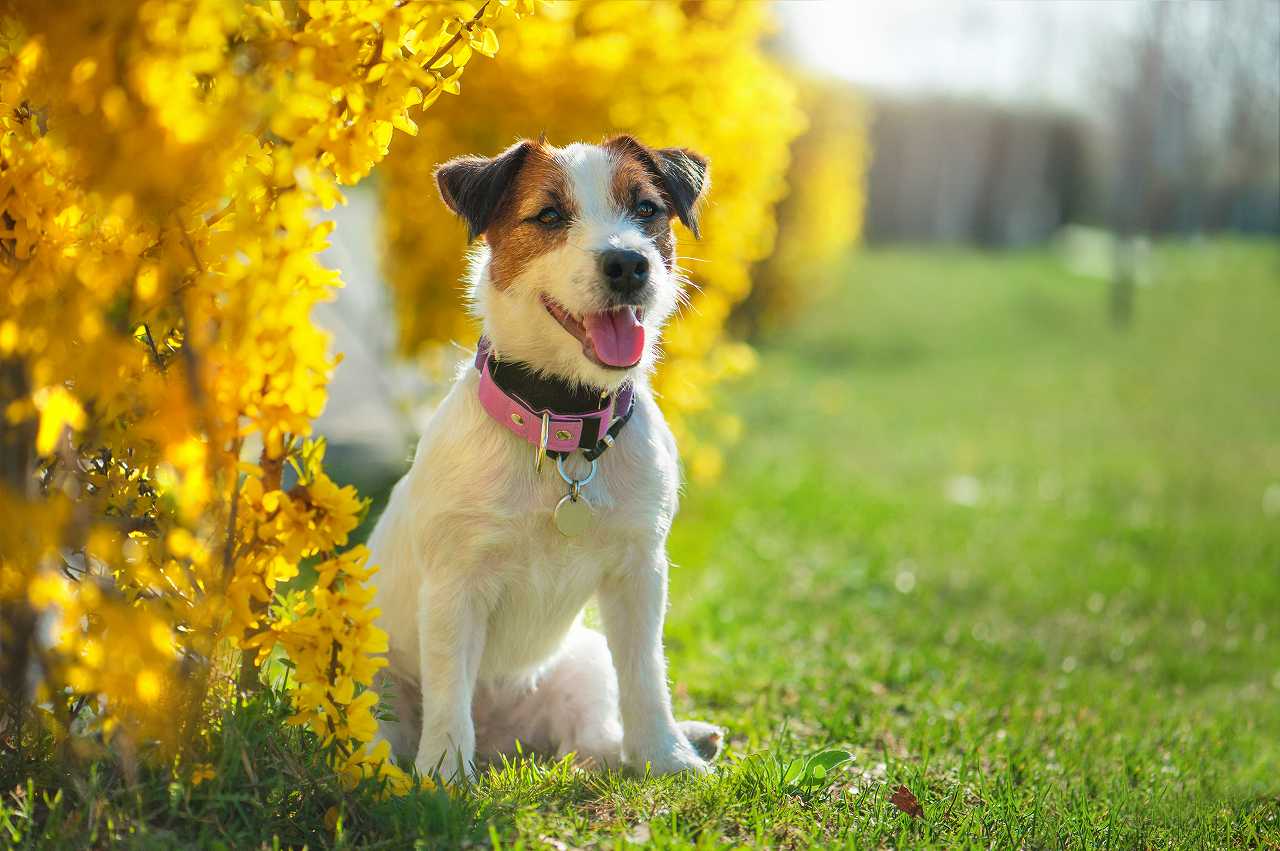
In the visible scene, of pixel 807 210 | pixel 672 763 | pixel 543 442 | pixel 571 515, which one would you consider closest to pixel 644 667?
pixel 672 763

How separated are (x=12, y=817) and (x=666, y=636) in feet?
10.5

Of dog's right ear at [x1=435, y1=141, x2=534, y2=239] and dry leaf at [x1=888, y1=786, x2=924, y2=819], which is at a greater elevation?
dog's right ear at [x1=435, y1=141, x2=534, y2=239]

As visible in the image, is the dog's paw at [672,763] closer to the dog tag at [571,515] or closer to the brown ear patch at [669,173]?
the dog tag at [571,515]

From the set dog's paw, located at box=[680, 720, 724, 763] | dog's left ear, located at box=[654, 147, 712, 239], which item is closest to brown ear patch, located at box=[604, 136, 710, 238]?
dog's left ear, located at box=[654, 147, 712, 239]

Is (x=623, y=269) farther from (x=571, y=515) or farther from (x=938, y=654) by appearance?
(x=938, y=654)

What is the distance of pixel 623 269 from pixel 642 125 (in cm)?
338

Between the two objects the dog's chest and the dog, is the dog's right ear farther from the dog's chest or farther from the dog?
the dog's chest

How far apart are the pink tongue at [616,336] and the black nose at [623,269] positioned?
91 mm

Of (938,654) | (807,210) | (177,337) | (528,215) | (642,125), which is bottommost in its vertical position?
(938,654)

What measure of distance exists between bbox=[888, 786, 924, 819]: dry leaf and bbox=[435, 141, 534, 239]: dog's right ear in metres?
2.15

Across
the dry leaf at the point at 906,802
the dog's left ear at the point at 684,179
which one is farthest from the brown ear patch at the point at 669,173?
the dry leaf at the point at 906,802

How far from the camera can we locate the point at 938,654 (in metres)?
5.60

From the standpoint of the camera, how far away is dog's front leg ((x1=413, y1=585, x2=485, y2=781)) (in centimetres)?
330

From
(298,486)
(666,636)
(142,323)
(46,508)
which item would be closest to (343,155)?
(142,323)
